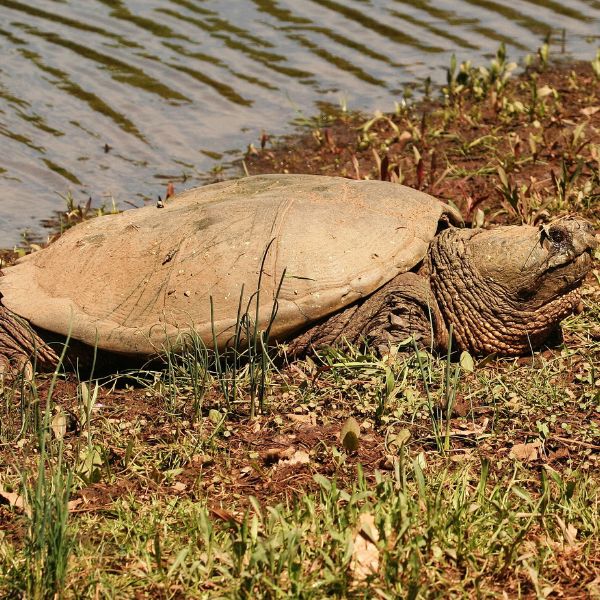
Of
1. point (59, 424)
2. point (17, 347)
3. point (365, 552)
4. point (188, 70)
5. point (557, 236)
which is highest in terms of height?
point (557, 236)

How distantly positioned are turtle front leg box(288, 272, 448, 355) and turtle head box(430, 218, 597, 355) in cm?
18

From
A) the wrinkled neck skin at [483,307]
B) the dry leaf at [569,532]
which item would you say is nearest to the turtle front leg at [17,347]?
the wrinkled neck skin at [483,307]

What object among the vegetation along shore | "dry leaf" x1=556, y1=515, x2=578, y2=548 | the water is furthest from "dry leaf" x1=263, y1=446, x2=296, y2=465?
the water

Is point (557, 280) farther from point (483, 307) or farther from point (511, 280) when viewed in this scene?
point (483, 307)

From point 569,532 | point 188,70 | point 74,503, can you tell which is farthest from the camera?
point 188,70

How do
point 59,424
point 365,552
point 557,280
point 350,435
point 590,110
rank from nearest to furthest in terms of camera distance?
point 365,552 < point 350,435 < point 59,424 < point 557,280 < point 590,110

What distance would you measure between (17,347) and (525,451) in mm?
2532

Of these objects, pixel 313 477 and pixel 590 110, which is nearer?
pixel 313 477

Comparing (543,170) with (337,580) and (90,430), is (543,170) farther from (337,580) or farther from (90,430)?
(337,580)

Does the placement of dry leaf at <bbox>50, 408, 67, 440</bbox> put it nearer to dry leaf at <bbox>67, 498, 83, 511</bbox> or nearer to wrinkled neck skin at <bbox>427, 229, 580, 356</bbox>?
dry leaf at <bbox>67, 498, 83, 511</bbox>

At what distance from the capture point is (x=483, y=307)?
4.52m

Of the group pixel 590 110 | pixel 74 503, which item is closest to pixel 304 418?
pixel 74 503

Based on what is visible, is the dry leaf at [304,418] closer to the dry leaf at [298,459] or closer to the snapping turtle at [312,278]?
the dry leaf at [298,459]

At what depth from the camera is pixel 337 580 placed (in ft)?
9.01
